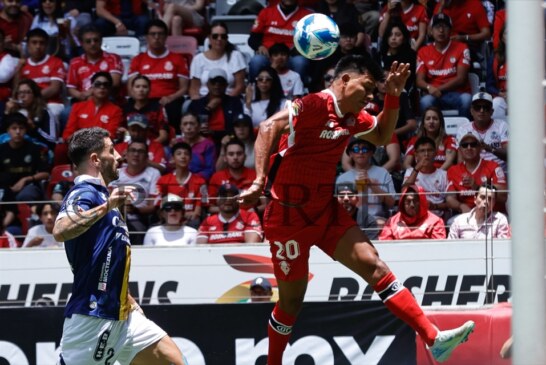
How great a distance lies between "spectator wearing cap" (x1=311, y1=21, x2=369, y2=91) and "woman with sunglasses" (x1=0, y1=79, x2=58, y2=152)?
3.47 metres

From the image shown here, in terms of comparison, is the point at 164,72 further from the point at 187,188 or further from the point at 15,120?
the point at 187,188

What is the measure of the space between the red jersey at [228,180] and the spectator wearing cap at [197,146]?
0.36 metres

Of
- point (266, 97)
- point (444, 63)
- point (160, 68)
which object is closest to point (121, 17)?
point (160, 68)

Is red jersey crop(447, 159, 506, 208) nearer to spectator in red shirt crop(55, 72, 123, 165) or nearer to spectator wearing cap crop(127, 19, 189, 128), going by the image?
spectator wearing cap crop(127, 19, 189, 128)

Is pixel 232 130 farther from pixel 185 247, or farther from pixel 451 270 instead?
pixel 451 270

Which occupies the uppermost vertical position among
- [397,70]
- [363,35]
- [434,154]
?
[397,70]

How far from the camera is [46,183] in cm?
1291

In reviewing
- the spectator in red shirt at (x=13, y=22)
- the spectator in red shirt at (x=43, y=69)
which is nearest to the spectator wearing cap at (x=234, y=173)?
the spectator in red shirt at (x=43, y=69)

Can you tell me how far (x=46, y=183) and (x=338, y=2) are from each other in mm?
4762

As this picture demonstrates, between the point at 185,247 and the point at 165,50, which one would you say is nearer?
the point at 185,247

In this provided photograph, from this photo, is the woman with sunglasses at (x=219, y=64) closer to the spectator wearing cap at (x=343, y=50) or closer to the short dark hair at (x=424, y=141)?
the spectator wearing cap at (x=343, y=50)

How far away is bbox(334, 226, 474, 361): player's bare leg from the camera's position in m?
7.22

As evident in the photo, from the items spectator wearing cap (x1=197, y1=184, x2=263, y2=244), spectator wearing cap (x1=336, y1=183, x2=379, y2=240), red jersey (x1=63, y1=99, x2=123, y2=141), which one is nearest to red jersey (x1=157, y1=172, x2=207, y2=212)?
spectator wearing cap (x1=197, y1=184, x2=263, y2=244)

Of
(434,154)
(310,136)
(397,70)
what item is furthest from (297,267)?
(434,154)
